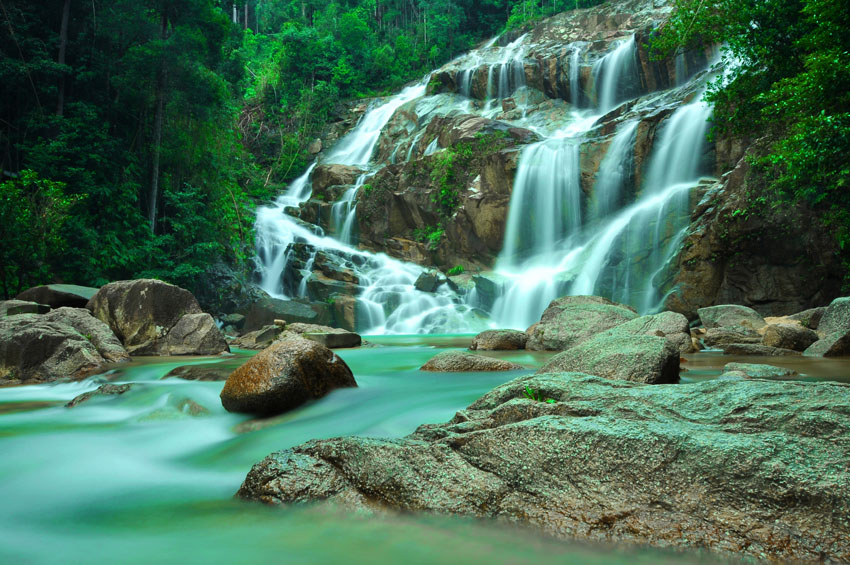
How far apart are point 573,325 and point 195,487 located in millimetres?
8196

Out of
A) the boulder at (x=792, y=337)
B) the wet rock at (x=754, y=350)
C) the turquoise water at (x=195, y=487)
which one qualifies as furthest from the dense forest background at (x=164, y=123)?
the turquoise water at (x=195, y=487)

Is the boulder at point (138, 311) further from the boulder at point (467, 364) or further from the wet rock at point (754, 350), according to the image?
the wet rock at point (754, 350)

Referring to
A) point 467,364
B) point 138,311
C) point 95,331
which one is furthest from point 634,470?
point 138,311

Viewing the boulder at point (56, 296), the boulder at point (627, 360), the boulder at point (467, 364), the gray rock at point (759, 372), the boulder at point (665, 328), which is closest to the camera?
the boulder at point (627, 360)

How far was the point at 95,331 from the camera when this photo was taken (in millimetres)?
9906

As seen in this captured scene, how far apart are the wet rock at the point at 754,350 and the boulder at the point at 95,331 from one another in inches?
430

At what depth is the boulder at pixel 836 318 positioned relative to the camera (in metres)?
8.91

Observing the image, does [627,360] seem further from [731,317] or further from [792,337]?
[731,317]

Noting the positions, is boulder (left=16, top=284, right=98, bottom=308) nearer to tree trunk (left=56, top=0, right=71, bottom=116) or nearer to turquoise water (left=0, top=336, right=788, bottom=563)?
turquoise water (left=0, top=336, right=788, bottom=563)

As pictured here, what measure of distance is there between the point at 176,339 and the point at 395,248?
15187 millimetres

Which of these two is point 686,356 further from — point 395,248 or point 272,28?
point 272,28

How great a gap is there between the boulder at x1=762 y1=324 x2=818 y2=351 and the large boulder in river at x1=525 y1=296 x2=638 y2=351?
2384mm

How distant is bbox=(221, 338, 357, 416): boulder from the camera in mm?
4965

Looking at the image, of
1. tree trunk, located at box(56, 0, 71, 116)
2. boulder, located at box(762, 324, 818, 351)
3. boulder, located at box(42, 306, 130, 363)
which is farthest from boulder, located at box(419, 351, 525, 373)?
tree trunk, located at box(56, 0, 71, 116)
